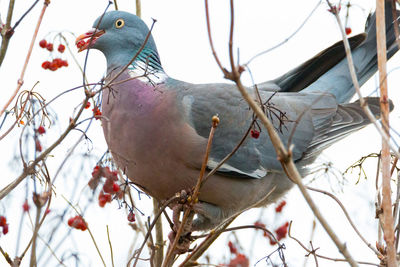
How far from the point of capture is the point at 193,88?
447cm

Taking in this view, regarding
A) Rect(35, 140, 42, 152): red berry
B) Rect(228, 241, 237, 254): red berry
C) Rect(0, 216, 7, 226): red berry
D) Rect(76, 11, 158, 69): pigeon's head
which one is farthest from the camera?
Rect(76, 11, 158, 69): pigeon's head

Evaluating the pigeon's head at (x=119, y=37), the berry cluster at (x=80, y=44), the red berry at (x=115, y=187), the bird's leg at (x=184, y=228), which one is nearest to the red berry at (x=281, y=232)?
the bird's leg at (x=184, y=228)

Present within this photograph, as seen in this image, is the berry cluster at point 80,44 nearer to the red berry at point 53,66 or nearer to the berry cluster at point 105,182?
the red berry at point 53,66

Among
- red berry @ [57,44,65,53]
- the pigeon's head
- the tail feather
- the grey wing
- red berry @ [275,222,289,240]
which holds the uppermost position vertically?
the pigeon's head

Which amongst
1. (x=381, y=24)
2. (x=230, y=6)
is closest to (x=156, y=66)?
(x=381, y=24)

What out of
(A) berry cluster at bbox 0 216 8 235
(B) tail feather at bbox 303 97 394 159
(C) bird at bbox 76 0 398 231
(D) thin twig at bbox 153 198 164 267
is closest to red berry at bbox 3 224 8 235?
(A) berry cluster at bbox 0 216 8 235

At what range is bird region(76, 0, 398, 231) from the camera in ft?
12.9

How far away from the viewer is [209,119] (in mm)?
4230

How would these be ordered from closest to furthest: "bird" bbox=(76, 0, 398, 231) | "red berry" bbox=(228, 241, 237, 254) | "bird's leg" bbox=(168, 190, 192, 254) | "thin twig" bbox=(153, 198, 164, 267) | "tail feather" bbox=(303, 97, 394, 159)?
"bird's leg" bbox=(168, 190, 192, 254)
"thin twig" bbox=(153, 198, 164, 267)
"red berry" bbox=(228, 241, 237, 254)
"bird" bbox=(76, 0, 398, 231)
"tail feather" bbox=(303, 97, 394, 159)

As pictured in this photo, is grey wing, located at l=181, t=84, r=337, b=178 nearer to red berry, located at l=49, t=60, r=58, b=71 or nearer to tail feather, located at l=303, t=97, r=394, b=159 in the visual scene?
tail feather, located at l=303, t=97, r=394, b=159

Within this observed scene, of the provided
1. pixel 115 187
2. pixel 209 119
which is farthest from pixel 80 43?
pixel 115 187

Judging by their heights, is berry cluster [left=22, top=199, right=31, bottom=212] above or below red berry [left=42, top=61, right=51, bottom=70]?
below

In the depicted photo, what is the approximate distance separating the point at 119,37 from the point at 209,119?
905 mm

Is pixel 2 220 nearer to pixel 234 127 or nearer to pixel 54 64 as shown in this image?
pixel 54 64
